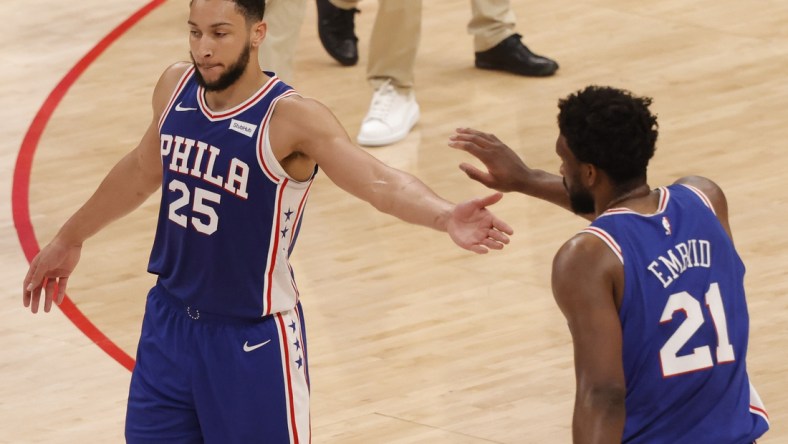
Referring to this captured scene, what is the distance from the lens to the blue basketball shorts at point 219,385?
4.57 m

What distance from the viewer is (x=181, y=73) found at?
15.9ft

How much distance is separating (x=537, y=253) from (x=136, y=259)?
6.47 ft

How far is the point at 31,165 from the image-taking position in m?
A: 9.08

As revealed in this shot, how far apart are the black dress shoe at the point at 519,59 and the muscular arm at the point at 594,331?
610 cm

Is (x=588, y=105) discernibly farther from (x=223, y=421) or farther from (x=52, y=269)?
(x=52, y=269)

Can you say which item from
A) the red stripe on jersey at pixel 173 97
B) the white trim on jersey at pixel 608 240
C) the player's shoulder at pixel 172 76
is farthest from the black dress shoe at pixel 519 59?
the white trim on jersey at pixel 608 240

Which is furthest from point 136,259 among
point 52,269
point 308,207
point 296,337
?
point 296,337

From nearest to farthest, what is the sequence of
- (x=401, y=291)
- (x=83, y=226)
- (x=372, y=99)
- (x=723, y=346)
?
(x=723, y=346), (x=83, y=226), (x=401, y=291), (x=372, y=99)

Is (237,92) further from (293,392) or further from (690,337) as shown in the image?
(690,337)

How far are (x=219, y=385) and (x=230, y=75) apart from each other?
2.92 ft

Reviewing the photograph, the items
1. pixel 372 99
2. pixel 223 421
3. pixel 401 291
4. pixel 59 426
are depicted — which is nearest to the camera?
pixel 223 421

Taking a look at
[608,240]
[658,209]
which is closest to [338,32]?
[658,209]

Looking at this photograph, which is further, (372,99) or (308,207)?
(372,99)

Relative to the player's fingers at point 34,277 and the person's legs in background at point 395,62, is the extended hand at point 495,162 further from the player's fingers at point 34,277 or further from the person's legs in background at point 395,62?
the person's legs in background at point 395,62
